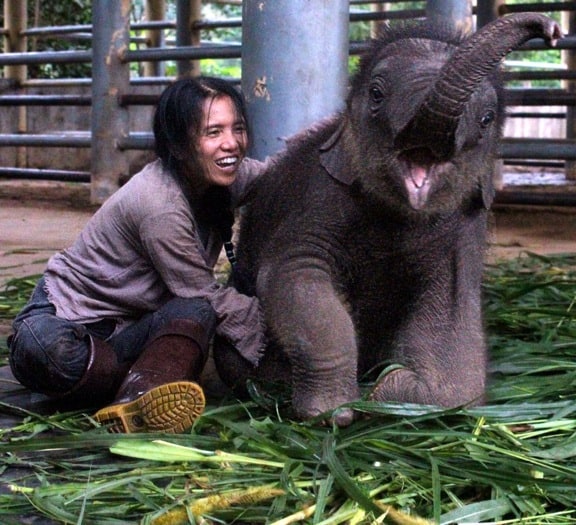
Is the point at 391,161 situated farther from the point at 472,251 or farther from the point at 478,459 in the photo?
the point at 478,459

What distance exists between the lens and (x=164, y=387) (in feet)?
9.43

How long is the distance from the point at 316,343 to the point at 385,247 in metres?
0.42

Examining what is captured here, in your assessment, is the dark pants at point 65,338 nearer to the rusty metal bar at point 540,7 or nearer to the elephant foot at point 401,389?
the elephant foot at point 401,389

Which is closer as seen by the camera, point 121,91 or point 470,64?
point 470,64

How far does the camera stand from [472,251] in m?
3.34

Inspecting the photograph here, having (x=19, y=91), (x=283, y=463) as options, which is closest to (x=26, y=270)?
(x=283, y=463)

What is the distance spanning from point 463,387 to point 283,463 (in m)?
0.76

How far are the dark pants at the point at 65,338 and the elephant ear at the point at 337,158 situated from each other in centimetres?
52

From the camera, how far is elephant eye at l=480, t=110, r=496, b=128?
312cm

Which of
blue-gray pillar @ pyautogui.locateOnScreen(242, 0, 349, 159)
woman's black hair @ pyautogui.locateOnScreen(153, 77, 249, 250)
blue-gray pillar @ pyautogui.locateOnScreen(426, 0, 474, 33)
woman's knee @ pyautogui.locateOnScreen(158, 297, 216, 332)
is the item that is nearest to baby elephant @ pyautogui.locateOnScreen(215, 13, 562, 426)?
woman's knee @ pyautogui.locateOnScreen(158, 297, 216, 332)

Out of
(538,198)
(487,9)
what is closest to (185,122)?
(538,198)

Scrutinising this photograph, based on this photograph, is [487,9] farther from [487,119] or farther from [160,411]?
[160,411]

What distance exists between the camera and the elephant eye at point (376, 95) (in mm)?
3160

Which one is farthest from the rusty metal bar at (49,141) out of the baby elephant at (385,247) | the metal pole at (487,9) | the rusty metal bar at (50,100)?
the baby elephant at (385,247)
